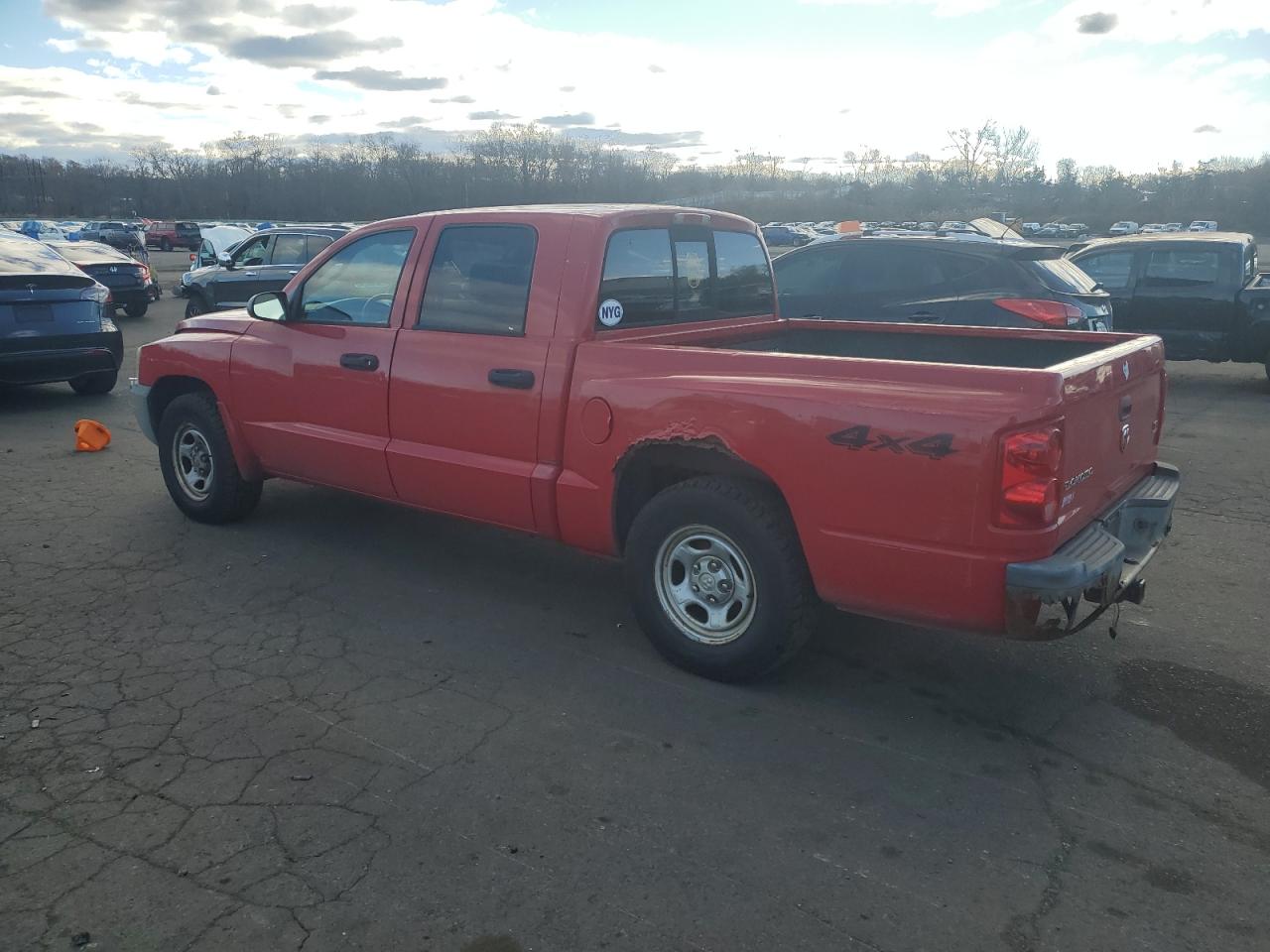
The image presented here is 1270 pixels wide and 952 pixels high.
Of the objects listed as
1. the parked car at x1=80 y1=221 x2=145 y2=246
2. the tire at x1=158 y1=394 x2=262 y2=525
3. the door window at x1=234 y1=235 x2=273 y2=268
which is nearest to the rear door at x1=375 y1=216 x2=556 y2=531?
the tire at x1=158 y1=394 x2=262 y2=525

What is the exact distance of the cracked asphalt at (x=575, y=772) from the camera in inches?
110

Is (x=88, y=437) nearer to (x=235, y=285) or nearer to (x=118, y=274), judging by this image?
(x=235, y=285)

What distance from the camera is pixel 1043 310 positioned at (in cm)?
842

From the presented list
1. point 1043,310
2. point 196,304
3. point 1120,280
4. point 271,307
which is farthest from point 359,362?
point 196,304

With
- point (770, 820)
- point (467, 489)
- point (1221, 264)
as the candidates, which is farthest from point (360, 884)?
point (1221, 264)

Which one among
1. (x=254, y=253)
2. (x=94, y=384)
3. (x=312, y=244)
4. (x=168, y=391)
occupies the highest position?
(x=312, y=244)

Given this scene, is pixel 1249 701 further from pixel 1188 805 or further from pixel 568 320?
pixel 568 320

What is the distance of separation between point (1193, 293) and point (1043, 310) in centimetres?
452

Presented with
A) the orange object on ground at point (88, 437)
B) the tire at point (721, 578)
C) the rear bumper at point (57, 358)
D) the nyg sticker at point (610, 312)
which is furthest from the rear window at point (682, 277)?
the rear bumper at point (57, 358)

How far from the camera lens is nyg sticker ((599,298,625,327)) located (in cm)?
461

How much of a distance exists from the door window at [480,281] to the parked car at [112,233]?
134ft

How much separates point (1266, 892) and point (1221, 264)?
35.1ft

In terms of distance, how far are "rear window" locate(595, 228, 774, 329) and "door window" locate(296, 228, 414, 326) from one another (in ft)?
3.97

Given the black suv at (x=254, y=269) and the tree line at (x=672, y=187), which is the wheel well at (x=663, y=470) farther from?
the tree line at (x=672, y=187)
